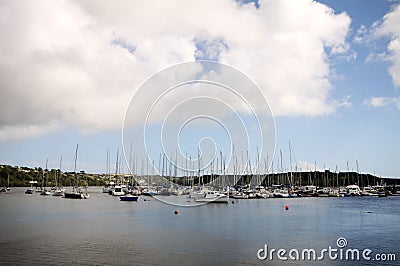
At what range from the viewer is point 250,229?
36594 mm

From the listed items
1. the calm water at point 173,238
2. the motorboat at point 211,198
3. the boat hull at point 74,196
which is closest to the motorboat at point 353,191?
the motorboat at point 211,198

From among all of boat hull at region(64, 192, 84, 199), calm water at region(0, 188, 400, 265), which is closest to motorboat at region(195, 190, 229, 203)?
calm water at region(0, 188, 400, 265)

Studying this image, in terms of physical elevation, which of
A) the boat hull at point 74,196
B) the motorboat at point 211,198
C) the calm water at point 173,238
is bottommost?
the calm water at point 173,238

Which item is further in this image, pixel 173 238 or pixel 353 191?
pixel 353 191

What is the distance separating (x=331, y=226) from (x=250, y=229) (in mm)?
10240

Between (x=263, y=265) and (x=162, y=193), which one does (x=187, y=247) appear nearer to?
(x=263, y=265)

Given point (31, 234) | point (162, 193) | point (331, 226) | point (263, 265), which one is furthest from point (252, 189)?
point (263, 265)

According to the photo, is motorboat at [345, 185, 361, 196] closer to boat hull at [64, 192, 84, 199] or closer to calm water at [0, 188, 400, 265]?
calm water at [0, 188, 400, 265]

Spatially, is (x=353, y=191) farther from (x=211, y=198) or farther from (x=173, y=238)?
(x=173, y=238)

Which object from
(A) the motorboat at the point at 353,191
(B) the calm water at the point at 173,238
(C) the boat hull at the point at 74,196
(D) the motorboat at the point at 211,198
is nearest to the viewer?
(B) the calm water at the point at 173,238

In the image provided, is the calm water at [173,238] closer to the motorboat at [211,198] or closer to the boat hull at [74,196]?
the motorboat at [211,198]

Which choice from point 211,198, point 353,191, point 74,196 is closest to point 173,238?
point 211,198

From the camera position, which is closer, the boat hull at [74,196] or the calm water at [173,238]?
the calm water at [173,238]

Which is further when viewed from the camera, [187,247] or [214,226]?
[214,226]
